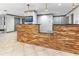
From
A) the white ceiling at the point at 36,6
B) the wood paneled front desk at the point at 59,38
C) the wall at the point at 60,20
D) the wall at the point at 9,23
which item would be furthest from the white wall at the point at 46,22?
the wood paneled front desk at the point at 59,38

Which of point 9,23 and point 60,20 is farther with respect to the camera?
point 60,20

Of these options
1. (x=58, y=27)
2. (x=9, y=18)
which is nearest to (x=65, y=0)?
(x=58, y=27)

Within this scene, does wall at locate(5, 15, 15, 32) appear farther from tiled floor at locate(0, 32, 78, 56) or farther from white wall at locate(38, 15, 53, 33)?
tiled floor at locate(0, 32, 78, 56)

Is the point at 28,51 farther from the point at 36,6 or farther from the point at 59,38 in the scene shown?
the point at 36,6

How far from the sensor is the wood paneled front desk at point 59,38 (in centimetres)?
590

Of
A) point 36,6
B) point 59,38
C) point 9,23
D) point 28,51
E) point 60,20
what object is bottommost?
point 28,51

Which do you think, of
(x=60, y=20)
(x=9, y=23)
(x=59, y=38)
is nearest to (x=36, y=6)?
(x=59, y=38)

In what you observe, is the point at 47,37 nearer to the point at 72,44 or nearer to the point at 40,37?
the point at 40,37

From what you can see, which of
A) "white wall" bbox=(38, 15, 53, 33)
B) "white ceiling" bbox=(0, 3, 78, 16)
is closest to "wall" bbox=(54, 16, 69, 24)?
"white wall" bbox=(38, 15, 53, 33)

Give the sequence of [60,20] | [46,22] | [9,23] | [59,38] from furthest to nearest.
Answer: [60,20], [9,23], [46,22], [59,38]

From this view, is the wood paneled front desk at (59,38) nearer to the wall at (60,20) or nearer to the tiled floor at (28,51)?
the tiled floor at (28,51)

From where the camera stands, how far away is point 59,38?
6496 millimetres

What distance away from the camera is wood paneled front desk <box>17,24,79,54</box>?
5901 mm

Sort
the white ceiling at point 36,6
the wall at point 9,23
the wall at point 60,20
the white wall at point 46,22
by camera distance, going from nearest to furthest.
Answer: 1. the white ceiling at point 36,6
2. the white wall at point 46,22
3. the wall at point 9,23
4. the wall at point 60,20
